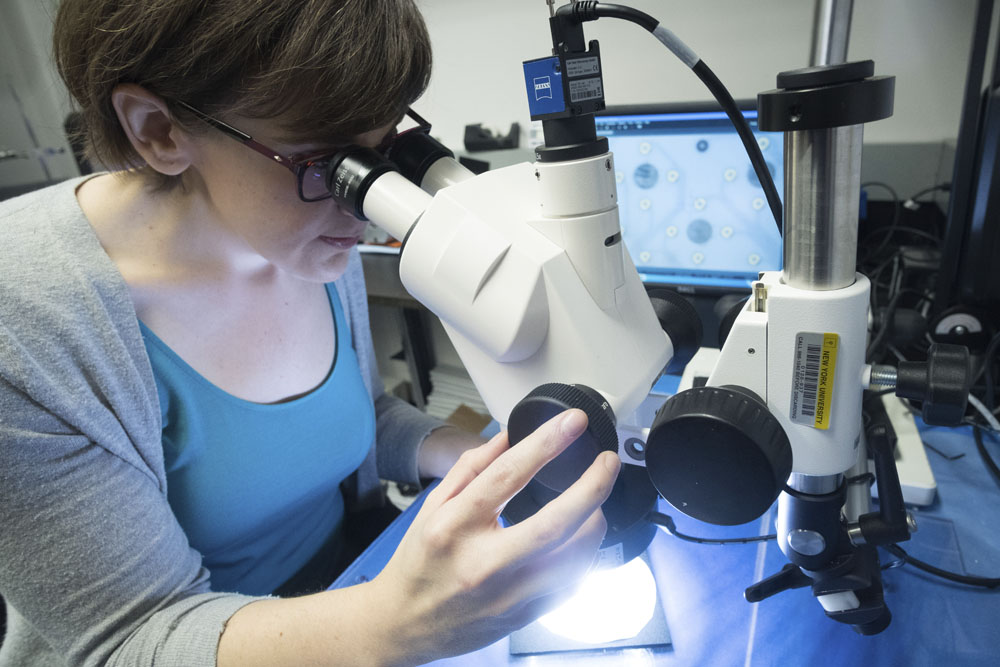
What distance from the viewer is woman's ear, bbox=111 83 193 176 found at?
0.58 metres

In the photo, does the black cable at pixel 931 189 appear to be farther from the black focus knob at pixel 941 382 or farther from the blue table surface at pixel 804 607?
the black focus knob at pixel 941 382

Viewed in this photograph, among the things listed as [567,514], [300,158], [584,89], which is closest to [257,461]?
[300,158]

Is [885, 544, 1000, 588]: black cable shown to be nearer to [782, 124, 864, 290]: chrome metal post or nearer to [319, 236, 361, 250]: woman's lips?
[782, 124, 864, 290]: chrome metal post

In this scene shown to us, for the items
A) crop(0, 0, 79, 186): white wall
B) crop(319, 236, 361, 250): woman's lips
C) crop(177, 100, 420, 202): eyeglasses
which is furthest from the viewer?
crop(0, 0, 79, 186): white wall

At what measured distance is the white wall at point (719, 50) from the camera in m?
1.09

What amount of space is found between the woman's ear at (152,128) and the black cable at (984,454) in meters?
1.09

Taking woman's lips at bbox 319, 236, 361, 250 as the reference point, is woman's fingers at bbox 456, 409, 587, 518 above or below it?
below

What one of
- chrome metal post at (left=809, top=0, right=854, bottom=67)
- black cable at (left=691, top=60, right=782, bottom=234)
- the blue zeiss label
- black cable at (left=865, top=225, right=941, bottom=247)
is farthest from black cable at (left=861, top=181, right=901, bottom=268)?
the blue zeiss label

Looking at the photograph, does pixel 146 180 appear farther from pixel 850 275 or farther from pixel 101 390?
pixel 850 275

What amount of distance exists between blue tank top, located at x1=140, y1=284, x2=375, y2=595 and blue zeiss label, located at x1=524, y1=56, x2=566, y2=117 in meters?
0.57

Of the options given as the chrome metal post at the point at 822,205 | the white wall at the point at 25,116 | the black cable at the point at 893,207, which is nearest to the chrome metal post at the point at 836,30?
the chrome metal post at the point at 822,205

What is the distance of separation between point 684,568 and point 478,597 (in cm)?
38

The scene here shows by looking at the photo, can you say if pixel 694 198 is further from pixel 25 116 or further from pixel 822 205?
pixel 25 116

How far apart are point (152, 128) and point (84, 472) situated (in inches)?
14.4
